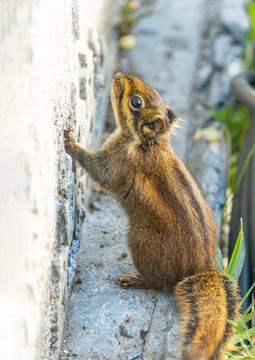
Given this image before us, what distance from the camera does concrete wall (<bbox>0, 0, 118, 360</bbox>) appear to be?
1.83 metres

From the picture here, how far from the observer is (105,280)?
3121 millimetres

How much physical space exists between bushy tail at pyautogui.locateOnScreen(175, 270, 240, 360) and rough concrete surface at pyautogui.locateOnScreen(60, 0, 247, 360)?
0.55 feet

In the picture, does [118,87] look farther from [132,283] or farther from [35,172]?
[35,172]

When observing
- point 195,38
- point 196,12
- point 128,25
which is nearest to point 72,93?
point 128,25

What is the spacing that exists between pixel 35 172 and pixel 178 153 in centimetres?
283

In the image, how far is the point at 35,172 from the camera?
2014 millimetres

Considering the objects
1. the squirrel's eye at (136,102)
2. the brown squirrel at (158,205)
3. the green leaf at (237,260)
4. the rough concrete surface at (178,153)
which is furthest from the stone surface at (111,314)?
the squirrel's eye at (136,102)

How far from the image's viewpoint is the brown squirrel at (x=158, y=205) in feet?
9.23

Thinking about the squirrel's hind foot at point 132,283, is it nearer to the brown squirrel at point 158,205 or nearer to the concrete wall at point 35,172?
the brown squirrel at point 158,205

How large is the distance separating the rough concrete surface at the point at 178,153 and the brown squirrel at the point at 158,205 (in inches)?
7.0

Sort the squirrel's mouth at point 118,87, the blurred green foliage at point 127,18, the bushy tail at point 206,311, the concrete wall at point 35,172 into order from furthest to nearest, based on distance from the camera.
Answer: the blurred green foliage at point 127,18 → the squirrel's mouth at point 118,87 → the bushy tail at point 206,311 → the concrete wall at point 35,172

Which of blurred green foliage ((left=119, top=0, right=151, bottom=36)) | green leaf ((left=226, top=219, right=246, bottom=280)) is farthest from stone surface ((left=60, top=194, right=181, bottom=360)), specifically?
blurred green foliage ((left=119, top=0, right=151, bottom=36))

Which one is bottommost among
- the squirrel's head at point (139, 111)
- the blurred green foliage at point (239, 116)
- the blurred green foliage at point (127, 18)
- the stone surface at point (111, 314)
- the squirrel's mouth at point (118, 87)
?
the stone surface at point (111, 314)

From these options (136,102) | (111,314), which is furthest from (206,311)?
(136,102)
